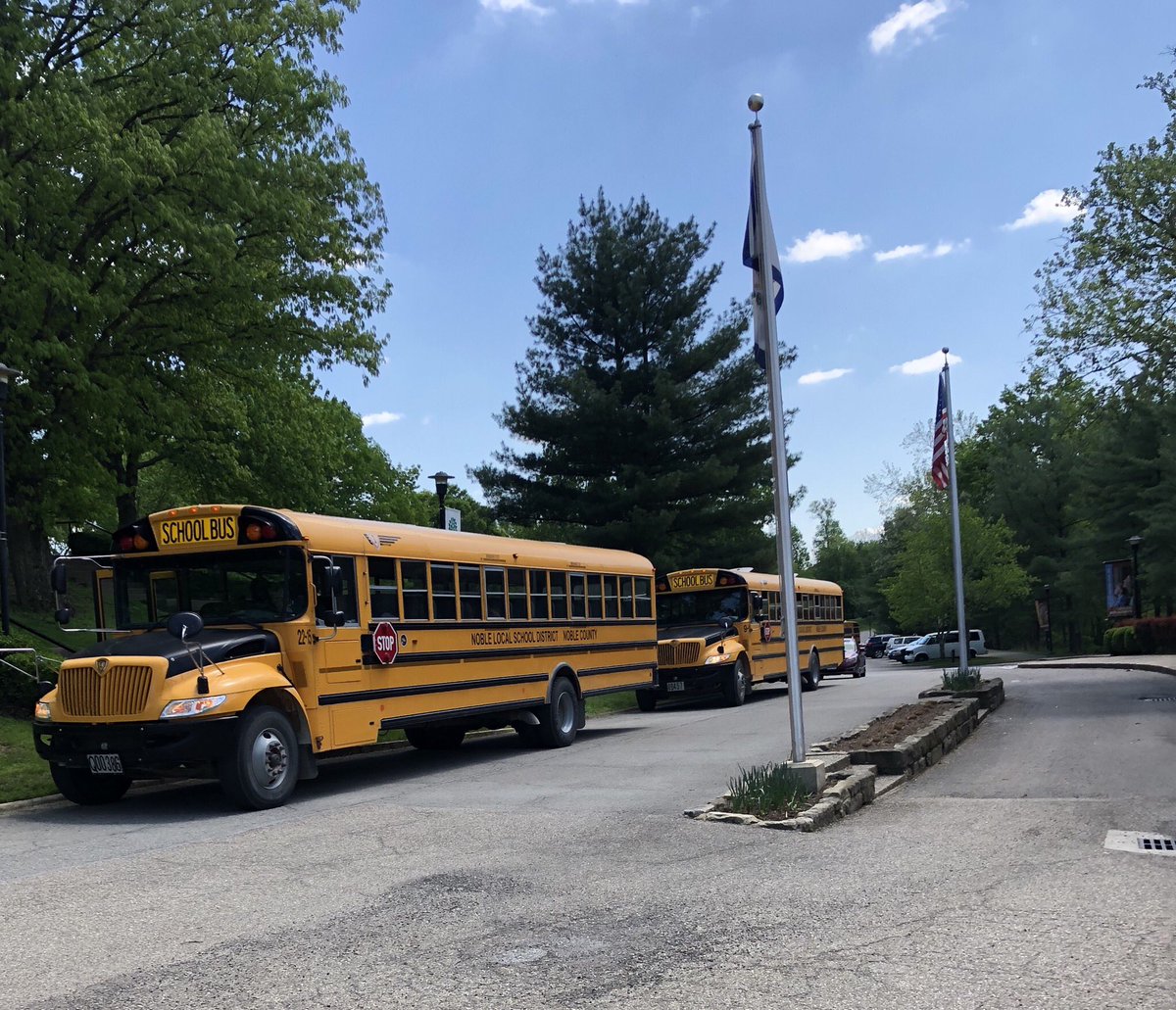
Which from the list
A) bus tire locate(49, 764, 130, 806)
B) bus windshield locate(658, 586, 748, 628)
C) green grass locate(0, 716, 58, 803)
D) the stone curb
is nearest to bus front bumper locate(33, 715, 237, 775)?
bus tire locate(49, 764, 130, 806)

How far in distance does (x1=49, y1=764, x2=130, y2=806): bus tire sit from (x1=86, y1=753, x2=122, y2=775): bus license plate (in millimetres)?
353

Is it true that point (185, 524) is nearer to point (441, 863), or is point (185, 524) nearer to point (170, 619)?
point (170, 619)

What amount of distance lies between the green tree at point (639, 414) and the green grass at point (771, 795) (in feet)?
81.0

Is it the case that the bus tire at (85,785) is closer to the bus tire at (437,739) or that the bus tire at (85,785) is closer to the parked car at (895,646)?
the bus tire at (437,739)

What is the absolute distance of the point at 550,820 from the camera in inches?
363

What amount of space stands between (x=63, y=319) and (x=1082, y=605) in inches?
2279

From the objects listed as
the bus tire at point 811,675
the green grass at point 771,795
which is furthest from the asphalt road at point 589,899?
the bus tire at point 811,675

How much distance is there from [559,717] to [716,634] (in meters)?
8.74

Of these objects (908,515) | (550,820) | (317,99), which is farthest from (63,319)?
(908,515)

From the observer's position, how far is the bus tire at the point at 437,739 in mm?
15578

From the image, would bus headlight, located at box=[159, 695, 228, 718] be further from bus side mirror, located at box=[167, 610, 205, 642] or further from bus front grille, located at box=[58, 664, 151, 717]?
bus side mirror, located at box=[167, 610, 205, 642]

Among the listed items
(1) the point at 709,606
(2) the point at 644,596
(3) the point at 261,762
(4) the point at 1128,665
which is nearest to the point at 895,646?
(4) the point at 1128,665

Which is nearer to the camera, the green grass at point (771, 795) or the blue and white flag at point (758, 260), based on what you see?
the green grass at point (771, 795)

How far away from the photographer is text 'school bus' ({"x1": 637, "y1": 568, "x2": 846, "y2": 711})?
23.5 m
